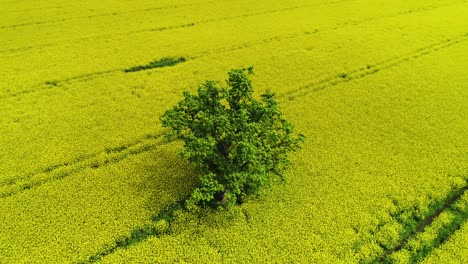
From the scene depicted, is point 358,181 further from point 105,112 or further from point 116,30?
point 116,30

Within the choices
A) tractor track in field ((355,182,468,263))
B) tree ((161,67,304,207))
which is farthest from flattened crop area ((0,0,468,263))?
tree ((161,67,304,207))

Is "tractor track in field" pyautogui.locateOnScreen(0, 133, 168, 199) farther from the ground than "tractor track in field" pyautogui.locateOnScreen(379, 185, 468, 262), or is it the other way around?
"tractor track in field" pyautogui.locateOnScreen(0, 133, 168, 199)

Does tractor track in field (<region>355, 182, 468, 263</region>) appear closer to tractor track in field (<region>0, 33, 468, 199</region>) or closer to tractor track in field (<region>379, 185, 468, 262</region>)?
tractor track in field (<region>379, 185, 468, 262</region>)

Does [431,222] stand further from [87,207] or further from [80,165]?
[80,165]

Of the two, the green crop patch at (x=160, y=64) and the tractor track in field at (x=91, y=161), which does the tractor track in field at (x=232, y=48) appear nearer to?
the green crop patch at (x=160, y=64)

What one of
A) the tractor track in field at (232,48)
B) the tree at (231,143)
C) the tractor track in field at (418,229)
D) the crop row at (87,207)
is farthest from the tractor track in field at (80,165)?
the tractor track in field at (418,229)

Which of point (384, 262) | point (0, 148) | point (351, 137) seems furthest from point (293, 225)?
point (0, 148)
